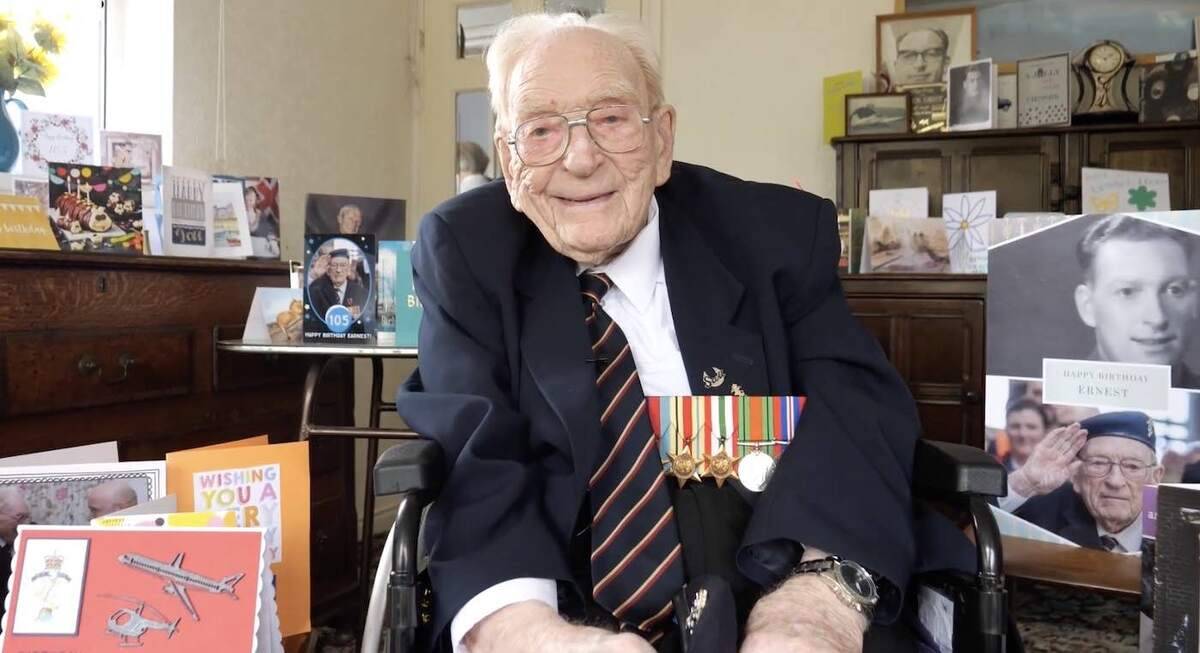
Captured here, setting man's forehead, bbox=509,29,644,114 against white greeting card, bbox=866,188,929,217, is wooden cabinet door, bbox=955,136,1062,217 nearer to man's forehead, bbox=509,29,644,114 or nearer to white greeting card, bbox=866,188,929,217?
white greeting card, bbox=866,188,929,217

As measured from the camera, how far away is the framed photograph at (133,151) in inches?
81.4

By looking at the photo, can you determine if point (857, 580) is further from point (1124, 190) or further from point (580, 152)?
point (1124, 190)

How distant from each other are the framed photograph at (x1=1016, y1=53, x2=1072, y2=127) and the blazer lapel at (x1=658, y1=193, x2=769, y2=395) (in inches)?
102

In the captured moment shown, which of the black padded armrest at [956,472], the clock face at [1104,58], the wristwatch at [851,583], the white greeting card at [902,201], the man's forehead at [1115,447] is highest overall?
the clock face at [1104,58]

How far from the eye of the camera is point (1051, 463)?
1.58 meters

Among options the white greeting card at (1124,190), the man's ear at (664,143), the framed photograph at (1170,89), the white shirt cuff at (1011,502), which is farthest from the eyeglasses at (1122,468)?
the framed photograph at (1170,89)

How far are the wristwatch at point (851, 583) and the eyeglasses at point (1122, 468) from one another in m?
0.73

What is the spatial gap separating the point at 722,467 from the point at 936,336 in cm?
158

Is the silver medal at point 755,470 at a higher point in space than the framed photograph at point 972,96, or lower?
lower

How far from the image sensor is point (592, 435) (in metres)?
1.13

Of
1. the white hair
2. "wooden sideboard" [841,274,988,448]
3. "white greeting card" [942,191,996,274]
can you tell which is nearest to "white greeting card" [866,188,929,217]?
"white greeting card" [942,191,996,274]

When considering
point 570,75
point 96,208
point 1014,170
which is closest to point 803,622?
point 570,75

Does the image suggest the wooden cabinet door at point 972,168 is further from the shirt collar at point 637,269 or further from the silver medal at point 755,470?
the silver medal at point 755,470

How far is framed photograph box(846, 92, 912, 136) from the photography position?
3469 millimetres
